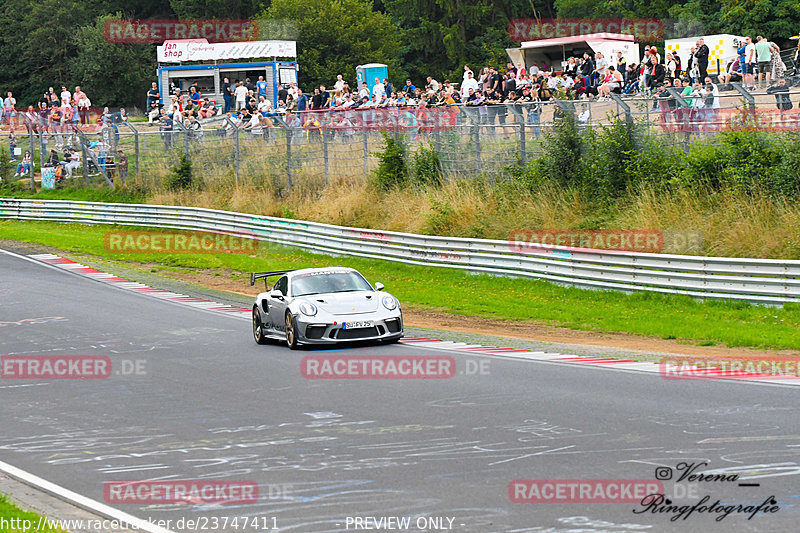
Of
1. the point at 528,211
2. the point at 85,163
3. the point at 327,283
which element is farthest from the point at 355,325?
the point at 85,163

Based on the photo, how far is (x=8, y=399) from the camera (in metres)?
13.1

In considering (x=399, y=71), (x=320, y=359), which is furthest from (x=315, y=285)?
(x=399, y=71)

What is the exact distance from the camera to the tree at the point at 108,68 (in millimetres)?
77312

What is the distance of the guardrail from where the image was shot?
709 inches

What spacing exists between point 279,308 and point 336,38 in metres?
60.9

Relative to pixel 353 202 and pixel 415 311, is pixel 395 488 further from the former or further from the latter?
pixel 353 202

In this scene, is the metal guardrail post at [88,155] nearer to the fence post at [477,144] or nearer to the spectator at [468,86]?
the spectator at [468,86]

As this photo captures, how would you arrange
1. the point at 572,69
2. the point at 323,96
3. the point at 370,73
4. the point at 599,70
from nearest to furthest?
the point at 599,70
the point at 572,69
the point at 323,96
the point at 370,73

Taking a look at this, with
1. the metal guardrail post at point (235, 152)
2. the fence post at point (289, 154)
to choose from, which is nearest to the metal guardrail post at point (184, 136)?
the metal guardrail post at point (235, 152)

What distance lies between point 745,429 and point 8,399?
8865 millimetres

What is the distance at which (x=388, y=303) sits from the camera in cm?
1591

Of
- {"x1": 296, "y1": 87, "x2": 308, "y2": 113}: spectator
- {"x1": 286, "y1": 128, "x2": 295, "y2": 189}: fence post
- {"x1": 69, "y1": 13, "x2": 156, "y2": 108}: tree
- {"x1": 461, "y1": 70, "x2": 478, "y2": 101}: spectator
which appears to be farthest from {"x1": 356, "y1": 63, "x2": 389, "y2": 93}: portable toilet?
{"x1": 69, "y1": 13, "x2": 156, "y2": 108}: tree

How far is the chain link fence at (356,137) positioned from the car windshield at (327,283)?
882 centimetres

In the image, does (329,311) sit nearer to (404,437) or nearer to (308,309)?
(308,309)
